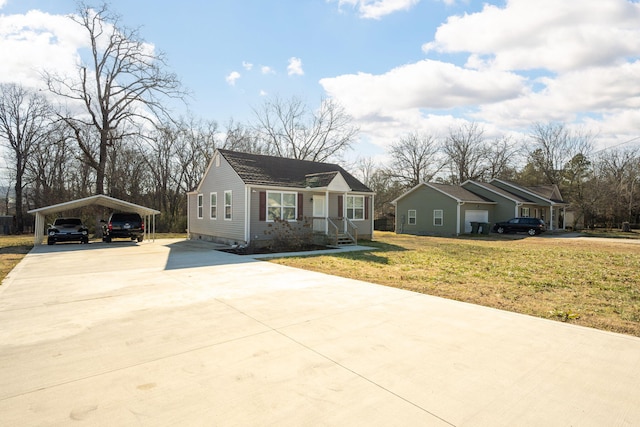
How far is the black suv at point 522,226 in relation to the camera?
85.4 feet

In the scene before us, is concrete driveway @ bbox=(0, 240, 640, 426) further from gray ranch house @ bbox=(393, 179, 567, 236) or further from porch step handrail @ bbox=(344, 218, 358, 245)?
gray ranch house @ bbox=(393, 179, 567, 236)

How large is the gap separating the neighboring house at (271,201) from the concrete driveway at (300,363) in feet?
31.4

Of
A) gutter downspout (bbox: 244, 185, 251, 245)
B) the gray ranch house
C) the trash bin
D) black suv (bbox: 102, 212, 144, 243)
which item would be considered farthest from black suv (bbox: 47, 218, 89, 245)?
the trash bin

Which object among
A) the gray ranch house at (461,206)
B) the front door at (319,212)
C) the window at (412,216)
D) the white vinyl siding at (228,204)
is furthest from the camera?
the window at (412,216)

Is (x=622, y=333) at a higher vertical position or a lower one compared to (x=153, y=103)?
lower

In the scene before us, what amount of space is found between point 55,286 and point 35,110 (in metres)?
34.4

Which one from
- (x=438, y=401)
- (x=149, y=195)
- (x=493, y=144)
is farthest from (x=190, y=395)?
(x=493, y=144)

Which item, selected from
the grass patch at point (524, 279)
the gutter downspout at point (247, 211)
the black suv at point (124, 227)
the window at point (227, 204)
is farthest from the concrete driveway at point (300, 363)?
the black suv at point (124, 227)

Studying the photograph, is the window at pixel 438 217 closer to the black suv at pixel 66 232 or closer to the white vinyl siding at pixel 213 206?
the white vinyl siding at pixel 213 206

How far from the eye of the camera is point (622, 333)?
4738 millimetres

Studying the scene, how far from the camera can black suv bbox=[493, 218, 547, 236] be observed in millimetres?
26031

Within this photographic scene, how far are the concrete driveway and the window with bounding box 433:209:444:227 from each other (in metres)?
22.5

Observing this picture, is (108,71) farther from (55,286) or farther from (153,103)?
(55,286)

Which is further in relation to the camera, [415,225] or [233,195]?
[415,225]
